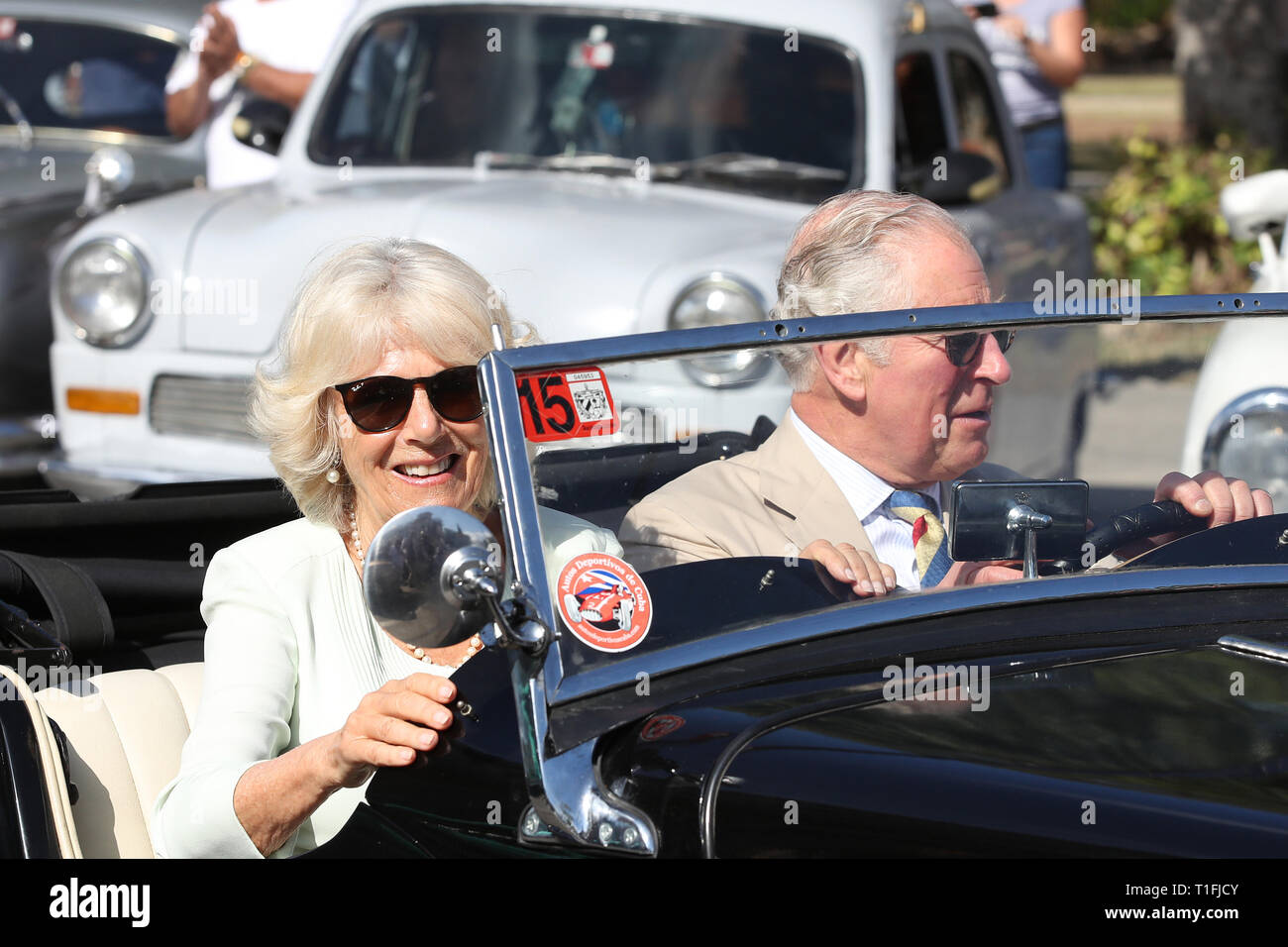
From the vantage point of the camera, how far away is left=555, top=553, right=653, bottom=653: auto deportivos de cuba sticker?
182cm

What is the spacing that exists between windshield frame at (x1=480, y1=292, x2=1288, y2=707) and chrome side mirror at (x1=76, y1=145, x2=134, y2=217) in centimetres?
443

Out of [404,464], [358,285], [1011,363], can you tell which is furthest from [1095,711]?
[358,285]

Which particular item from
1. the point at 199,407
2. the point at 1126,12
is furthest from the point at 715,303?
the point at 1126,12

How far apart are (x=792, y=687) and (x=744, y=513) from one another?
29cm

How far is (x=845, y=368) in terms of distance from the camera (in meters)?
2.10

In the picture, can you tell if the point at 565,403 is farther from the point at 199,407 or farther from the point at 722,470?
the point at 199,407

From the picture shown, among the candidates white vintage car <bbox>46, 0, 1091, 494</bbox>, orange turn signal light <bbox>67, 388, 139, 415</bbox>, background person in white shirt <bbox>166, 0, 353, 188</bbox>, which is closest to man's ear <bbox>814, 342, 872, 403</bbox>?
white vintage car <bbox>46, 0, 1091, 494</bbox>

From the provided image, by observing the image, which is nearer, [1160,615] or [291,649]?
[1160,615]

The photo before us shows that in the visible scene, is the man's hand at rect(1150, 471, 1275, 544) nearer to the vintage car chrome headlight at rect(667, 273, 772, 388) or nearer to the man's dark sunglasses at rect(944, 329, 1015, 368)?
the man's dark sunglasses at rect(944, 329, 1015, 368)

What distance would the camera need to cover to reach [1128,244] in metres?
11.0

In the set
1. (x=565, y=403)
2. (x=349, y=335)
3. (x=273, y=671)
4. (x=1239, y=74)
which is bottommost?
(x=273, y=671)

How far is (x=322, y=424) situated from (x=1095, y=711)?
1.17 meters
